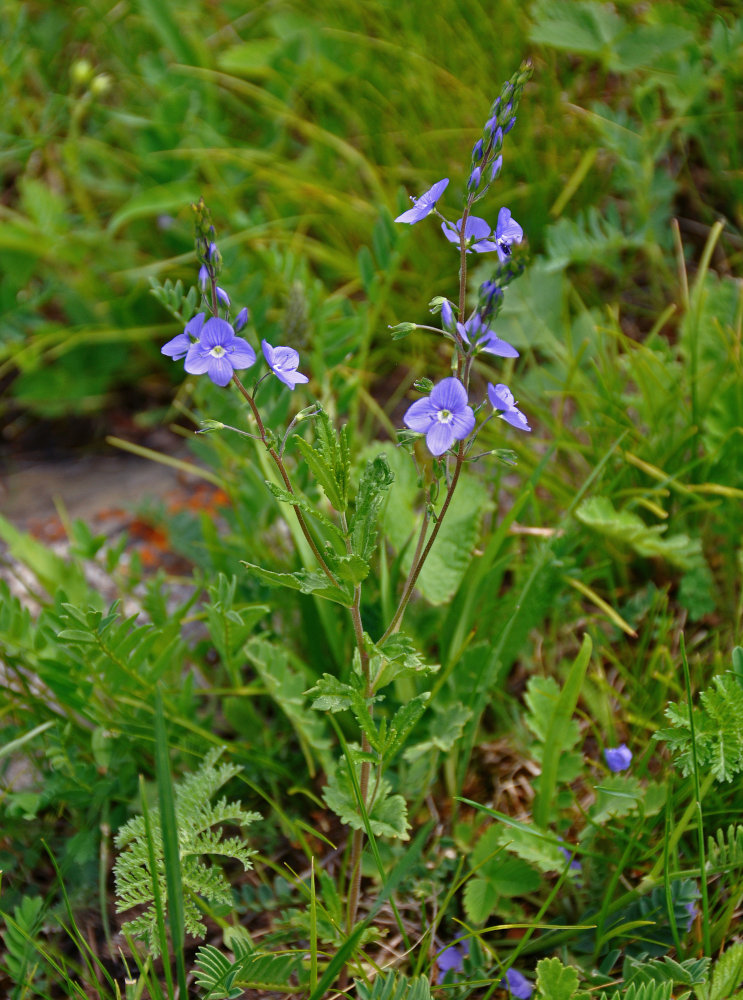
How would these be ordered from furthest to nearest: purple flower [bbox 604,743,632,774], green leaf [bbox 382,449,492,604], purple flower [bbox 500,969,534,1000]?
green leaf [bbox 382,449,492,604] < purple flower [bbox 604,743,632,774] < purple flower [bbox 500,969,534,1000]

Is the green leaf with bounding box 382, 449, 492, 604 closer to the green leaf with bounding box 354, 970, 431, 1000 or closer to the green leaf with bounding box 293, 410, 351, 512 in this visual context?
the green leaf with bounding box 293, 410, 351, 512

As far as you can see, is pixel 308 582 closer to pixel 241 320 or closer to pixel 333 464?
pixel 333 464

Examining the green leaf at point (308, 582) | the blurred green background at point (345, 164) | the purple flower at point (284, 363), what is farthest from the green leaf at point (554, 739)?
the blurred green background at point (345, 164)

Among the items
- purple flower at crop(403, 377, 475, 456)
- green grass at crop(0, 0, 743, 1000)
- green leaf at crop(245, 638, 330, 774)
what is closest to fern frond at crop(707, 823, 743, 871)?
green grass at crop(0, 0, 743, 1000)

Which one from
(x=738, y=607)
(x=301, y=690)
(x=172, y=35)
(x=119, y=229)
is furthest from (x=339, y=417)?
(x=172, y=35)

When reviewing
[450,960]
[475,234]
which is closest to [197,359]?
[475,234]

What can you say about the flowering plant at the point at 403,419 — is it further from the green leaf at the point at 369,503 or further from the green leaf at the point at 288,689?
the green leaf at the point at 288,689

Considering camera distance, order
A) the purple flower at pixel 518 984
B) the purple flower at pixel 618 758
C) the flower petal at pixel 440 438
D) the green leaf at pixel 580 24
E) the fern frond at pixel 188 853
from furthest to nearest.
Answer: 1. the green leaf at pixel 580 24
2. the purple flower at pixel 618 758
3. the purple flower at pixel 518 984
4. the fern frond at pixel 188 853
5. the flower petal at pixel 440 438
